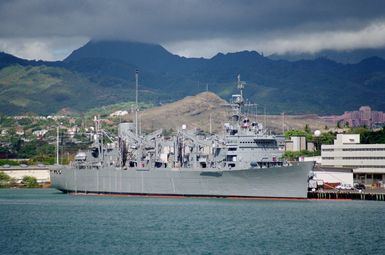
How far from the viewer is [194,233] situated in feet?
194

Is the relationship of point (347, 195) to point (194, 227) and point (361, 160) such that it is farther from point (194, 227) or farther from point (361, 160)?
point (194, 227)

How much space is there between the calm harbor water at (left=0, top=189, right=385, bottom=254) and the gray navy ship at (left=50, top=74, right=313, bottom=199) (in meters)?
2.74

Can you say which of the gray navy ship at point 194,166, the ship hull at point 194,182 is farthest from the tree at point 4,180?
the ship hull at point 194,182

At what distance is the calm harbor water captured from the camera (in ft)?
170

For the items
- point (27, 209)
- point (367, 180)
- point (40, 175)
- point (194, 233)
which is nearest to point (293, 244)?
point (194, 233)

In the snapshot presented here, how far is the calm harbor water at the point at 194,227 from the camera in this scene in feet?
170

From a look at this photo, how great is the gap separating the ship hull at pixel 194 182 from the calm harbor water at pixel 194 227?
7.42 feet

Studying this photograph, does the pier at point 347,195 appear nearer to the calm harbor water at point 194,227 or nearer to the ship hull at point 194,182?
the calm harbor water at point 194,227

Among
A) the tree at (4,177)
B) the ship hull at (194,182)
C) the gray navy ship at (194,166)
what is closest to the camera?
the ship hull at (194,182)

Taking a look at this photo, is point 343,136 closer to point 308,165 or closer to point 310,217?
point 308,165

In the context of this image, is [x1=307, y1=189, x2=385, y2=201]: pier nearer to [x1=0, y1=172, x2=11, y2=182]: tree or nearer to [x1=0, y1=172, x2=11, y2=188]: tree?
[x1=0, y1=172, x2=11, y2=188]: tree

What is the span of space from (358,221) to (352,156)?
5419 cm

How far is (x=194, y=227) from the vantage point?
62.8 metres

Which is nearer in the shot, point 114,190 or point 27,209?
point 27,209
